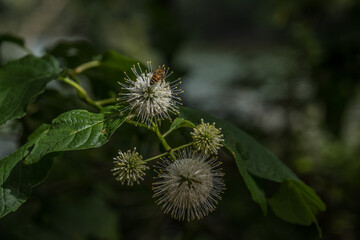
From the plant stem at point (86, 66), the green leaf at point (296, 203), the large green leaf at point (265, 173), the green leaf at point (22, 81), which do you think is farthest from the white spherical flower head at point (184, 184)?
the plant stem at point (86, 66)

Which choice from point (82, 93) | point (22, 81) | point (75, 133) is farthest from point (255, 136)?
point (75, 133)

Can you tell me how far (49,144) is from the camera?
969 mm

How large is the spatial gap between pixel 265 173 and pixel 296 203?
182 millimetres

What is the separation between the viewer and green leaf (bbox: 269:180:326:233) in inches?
48.3

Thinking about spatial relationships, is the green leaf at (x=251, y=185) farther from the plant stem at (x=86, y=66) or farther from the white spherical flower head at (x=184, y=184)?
the plant stem at (x=86, y=66)

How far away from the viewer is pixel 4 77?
1.35 metres

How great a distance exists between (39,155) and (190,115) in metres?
0.46

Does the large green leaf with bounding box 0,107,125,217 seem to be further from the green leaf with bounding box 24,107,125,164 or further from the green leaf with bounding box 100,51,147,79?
the green leaf with bounding box 100,51,147,79

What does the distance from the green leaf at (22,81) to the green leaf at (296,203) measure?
82 cm

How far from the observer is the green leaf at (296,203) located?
1.23 meters

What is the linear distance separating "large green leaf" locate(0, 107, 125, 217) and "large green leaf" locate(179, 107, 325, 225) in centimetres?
24

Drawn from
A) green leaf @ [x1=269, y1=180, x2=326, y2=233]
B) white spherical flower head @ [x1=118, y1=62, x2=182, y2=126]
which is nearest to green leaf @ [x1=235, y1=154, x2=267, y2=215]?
green leaf @ [x1=269, y1=180, x2=326, y2=233]

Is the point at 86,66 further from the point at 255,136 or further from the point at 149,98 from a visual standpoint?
the point at 255,136

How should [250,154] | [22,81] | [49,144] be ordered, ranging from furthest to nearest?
[22,81] < [250,154] < [49,144]
